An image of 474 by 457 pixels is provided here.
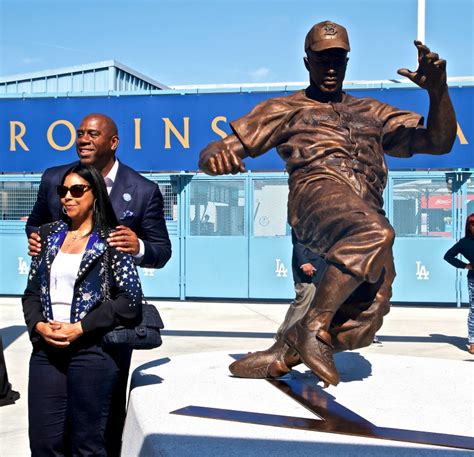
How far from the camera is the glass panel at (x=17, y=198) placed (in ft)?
46.0

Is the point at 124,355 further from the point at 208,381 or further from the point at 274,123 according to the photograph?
the point at 274,123

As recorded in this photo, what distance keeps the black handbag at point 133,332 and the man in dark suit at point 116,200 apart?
29 cm

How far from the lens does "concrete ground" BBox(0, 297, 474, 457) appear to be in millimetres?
7806

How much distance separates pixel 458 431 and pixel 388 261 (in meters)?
1.09

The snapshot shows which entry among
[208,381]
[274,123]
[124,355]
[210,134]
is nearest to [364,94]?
[210,134]

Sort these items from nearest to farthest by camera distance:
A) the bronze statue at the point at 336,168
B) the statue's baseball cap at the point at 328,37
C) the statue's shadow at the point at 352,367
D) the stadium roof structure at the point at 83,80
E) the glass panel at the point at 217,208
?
the bronze statue at the point at 336,168 → the statue's baseball cap at the point at 328,37 → the statue's shadow at the point at 352,367 → the glass panel at the point at 217,208 → the stadium roof structure at the point at 83,80

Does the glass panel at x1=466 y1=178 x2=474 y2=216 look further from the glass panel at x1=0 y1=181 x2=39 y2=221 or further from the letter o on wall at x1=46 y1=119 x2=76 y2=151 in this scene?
the glass panel at x1=0 y1=181 x2=39 y2=221

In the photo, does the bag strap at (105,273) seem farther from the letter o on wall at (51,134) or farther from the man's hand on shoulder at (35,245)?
the letter o on wall at (51,134)

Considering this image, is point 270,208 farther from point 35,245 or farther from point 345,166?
point 35,245

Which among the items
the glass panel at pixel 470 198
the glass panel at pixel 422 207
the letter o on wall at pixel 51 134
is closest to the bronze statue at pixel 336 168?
the letter o on wall at pixel 51 134

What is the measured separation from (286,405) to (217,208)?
32.2 ft

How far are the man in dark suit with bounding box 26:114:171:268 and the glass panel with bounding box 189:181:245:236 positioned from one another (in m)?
9.44

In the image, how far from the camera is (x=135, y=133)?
12.1m

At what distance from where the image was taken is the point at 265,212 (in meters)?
13.4
